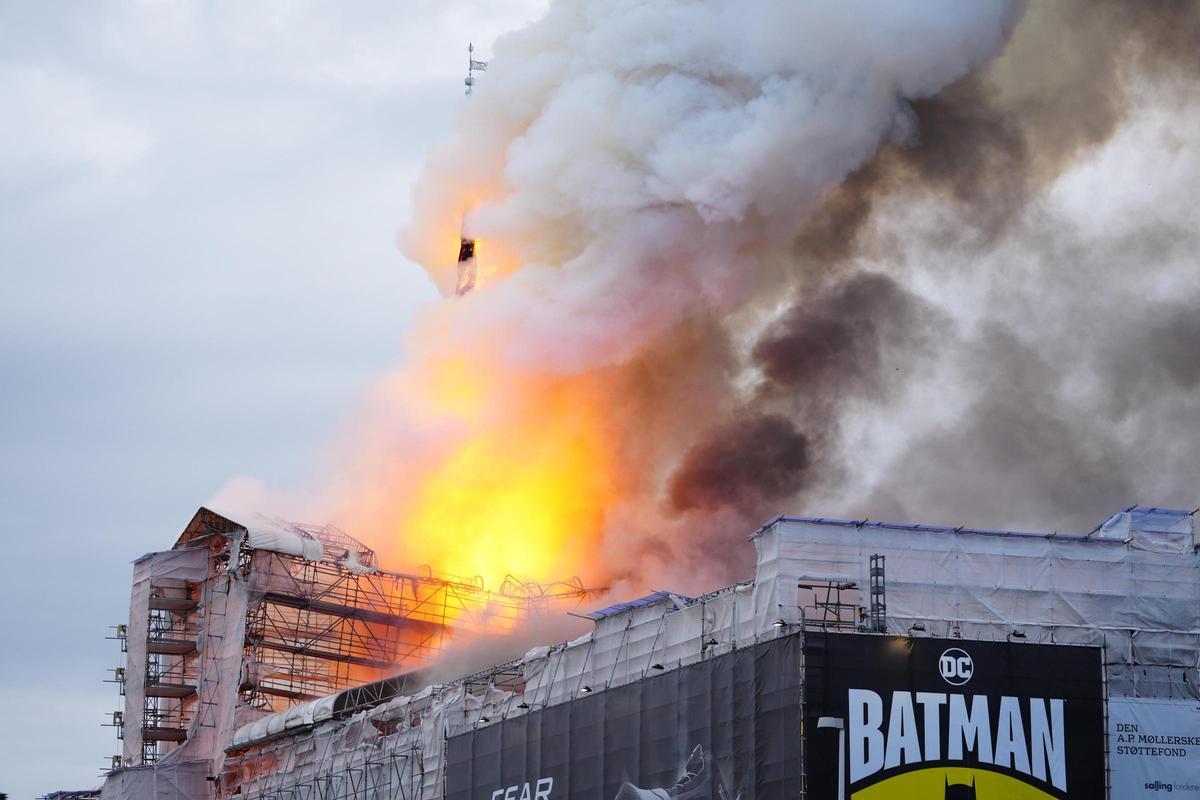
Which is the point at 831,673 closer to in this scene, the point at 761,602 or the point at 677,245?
the point at 761,602

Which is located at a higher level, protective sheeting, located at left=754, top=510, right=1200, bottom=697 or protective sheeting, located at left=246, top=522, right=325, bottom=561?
protective sheeting, located at left=246, top=522, right=325, bottom=561

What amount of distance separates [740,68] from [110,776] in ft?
186

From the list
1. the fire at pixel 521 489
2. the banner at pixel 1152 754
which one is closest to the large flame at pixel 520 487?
the fire at pixel 521 489

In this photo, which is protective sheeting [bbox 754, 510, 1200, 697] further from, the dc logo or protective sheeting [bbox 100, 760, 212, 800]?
protective sheeting [bbox 100, 760, 212, 800]

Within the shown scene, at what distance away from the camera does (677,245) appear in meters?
105

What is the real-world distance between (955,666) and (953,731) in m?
2.27

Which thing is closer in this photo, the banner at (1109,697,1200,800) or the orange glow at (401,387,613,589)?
the banner at (1109,697,1200,800)

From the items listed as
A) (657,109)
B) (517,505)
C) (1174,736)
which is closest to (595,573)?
(517,505)

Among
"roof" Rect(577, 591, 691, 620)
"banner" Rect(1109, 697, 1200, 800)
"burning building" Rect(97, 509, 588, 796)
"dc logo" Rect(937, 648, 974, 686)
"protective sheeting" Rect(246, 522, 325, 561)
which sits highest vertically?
"protective sheeting" Rect(246, 522, 325, 561)

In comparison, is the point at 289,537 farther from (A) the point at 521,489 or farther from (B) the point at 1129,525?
(B) the point at 1129,525

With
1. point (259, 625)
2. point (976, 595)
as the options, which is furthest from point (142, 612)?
point (976, 595)

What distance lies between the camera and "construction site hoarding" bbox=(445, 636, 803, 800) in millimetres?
68062

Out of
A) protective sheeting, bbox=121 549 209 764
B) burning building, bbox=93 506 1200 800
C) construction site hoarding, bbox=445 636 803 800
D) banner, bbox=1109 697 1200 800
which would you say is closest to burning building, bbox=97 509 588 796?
protective sheeting, bbox=121 549 209 764

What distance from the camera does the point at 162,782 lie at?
117 metres
